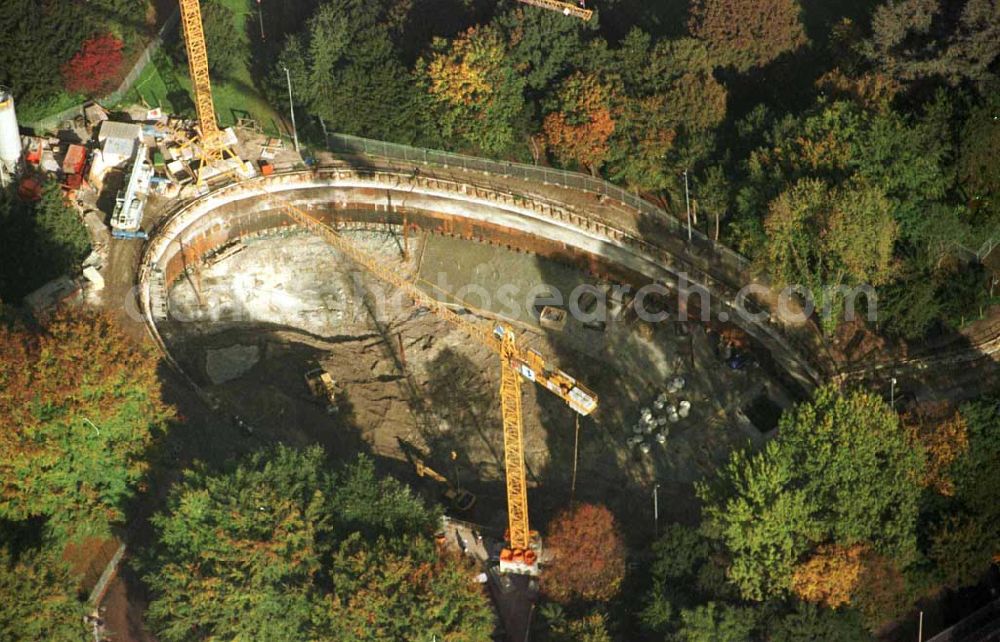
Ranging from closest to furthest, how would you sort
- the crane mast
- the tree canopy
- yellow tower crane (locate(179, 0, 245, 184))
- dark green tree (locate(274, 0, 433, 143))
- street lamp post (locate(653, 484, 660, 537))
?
1. the tree canopy
2. street lamp post (locate(653, 484, 660, 537))
3. the crane mast
4. yellow tower crane (locate(179, 0, 245, 184))
5. dark green tree (locate(274, 0, 433, 143))

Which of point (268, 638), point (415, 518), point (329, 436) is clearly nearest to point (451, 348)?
point (329, 436)

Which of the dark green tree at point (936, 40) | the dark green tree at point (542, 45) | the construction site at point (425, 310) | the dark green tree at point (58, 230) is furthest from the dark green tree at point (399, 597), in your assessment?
the dark green tree at point (936, 40)

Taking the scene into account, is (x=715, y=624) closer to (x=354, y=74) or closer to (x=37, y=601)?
(x=37, y=601)

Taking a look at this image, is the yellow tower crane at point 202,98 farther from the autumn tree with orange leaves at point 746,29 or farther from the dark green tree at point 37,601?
the dark green tree at point 37,601

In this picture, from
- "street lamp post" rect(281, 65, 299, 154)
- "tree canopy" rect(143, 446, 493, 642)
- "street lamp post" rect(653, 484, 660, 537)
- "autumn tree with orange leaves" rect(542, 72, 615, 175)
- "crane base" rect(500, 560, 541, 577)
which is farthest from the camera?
"street lamp post" rect(281, 65, 299, 154)

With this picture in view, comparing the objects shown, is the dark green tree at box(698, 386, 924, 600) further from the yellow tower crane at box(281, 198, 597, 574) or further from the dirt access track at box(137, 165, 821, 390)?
the dirt access track at box(137, 165, 821, 390)

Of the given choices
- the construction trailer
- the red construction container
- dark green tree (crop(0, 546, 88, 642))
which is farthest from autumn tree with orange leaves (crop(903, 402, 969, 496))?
the red construction container

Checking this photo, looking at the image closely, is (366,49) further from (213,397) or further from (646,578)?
(646,578)
